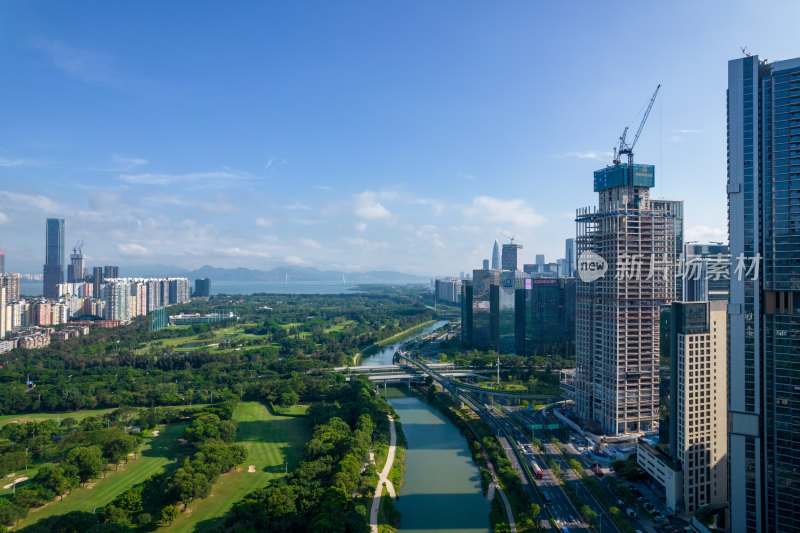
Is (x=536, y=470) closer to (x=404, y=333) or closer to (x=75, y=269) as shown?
(x=404, y=333)

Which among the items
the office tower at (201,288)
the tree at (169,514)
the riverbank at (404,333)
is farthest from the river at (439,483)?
the office tower at (201,288)

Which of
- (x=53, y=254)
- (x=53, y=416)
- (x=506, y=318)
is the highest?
(x=53, y=254)

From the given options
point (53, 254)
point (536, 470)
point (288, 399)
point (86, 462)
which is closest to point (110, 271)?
point (53, 254)

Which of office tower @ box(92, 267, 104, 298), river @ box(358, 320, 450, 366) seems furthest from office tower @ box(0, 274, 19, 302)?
river @ box(358, 320, 450, 366)

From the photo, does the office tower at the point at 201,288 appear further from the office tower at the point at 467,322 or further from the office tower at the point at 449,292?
the office tower at the point at 467,322

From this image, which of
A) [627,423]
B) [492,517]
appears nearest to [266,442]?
[492,517]

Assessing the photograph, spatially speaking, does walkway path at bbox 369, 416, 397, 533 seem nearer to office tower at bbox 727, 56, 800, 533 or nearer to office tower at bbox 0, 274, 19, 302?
office tower at bbox 727, 56, 800, 533
